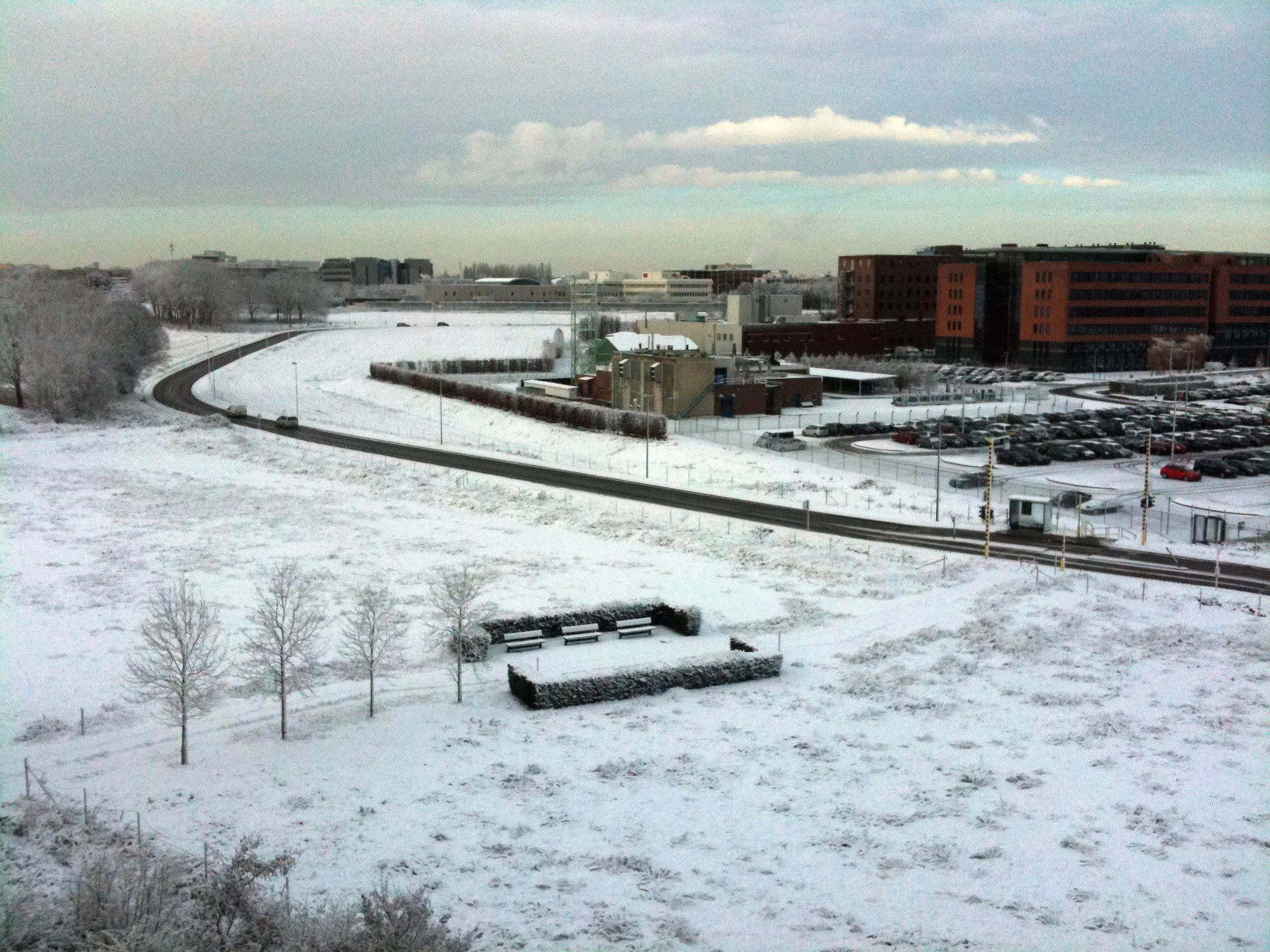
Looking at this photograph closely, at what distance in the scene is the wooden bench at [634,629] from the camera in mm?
31781

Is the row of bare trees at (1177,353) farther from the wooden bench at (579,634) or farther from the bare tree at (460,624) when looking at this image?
the bare tree at (460,624)

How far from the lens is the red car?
178 ft

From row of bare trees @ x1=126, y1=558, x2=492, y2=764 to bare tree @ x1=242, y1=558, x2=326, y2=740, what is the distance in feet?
0.15

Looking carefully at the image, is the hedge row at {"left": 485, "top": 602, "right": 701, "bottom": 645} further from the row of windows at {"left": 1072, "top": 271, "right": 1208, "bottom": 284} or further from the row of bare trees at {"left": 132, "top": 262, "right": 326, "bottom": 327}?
the row of bare trees at {"left": 132, "top": 262, "right": 326, "bottom": 327}

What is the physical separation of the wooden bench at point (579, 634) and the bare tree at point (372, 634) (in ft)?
15.0

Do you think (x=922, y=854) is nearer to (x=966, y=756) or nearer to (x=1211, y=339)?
(x=966, y=756)

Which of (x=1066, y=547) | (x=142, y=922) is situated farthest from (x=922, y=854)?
(x=1066, y=547)

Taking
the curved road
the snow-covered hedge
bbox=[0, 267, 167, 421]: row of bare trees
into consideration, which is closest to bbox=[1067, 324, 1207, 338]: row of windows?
the curved road

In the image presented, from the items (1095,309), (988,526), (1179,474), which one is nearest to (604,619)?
(988,526)

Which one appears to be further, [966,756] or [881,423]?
[881,423]

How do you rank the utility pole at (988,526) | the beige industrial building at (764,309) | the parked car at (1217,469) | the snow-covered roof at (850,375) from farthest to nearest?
the beige industrial building at (764,309) < the snow-covered roof at (850,375) < the parked car at (1217,469) < the utility pole at (988,526)

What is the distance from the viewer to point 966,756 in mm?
23062

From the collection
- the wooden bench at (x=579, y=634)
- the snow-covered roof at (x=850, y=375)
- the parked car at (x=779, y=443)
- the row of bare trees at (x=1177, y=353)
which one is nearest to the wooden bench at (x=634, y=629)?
the wooden bench at (x=579, y=634)

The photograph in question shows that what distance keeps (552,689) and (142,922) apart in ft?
42.2
